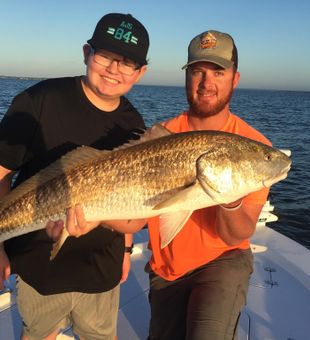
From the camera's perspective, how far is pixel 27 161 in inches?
136

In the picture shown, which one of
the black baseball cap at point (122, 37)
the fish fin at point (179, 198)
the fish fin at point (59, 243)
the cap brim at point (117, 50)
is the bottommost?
the fish fin at point (59, 243)

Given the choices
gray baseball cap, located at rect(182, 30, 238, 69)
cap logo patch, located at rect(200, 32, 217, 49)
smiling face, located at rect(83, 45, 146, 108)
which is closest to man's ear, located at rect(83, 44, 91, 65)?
smiling face, located at rect(83, 45, 146, 108)

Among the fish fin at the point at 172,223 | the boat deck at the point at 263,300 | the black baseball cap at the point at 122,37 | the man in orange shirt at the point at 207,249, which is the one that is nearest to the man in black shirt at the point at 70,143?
the black baseball cap at the point at 122,37

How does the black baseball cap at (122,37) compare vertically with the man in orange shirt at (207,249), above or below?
above

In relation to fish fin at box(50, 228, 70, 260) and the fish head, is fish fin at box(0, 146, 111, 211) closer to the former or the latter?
fish fin at box(50, 228, 70, 260)

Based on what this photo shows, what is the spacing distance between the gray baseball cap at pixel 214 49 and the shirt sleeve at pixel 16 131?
6.19 feet

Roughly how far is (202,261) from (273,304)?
143 cm

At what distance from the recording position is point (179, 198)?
3.02 metres

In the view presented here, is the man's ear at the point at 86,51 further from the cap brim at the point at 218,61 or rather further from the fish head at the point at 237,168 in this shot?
the fish head at the point at 237,168

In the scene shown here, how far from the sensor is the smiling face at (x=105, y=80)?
3350 mm

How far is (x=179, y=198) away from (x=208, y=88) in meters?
1.70

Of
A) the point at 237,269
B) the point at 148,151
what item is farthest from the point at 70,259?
the point at 237,269

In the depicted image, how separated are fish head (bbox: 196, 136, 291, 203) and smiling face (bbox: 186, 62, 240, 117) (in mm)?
889

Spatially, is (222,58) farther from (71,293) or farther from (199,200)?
(71,293)
